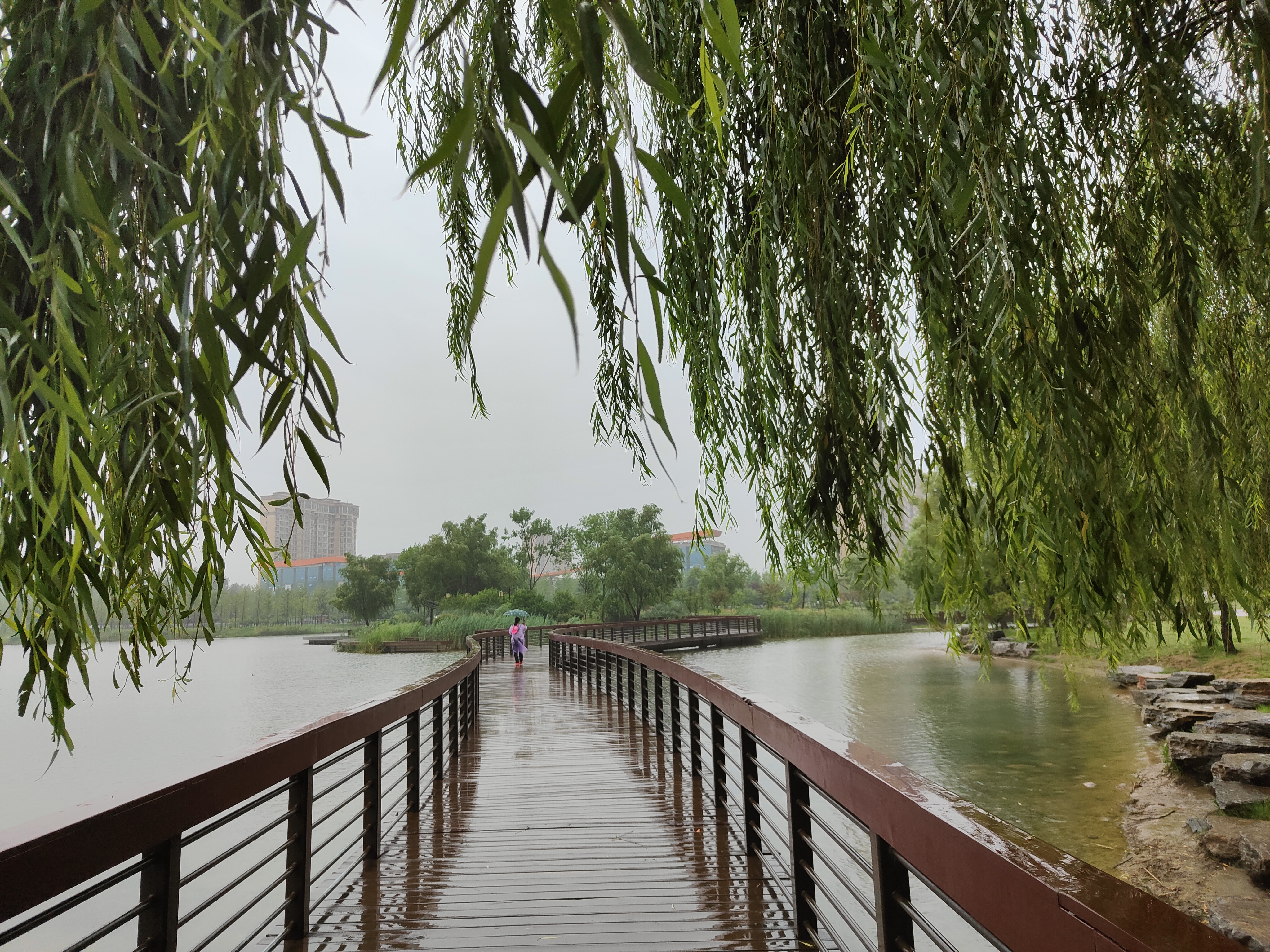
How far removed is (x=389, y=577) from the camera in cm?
4981

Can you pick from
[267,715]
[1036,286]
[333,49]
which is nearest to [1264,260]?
[1036,286]

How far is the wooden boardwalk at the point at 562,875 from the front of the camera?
251cm

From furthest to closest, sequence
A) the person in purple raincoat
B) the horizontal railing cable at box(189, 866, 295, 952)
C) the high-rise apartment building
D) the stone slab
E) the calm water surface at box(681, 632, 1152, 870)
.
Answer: the high-rise apartment building < the person in purple raincoat < the stone slab < the calm water surface at box(681, 632, 1152, 870) < the horizontal railing cable at box(189, 866, 295, 952)

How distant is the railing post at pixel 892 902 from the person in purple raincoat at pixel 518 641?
16481 mm

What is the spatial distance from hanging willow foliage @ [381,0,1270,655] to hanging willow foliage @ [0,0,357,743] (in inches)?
17.8

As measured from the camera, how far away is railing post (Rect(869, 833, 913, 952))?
1.56 m

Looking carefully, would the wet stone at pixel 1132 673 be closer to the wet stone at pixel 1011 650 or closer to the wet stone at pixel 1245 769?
the wet stone at pixel 1011 650

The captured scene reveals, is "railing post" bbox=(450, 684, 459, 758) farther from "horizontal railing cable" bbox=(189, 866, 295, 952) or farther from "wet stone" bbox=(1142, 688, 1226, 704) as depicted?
"wet stone" bbox=(1142, 688, 1226, 704)

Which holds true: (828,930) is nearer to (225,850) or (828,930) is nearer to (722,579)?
(225,850)

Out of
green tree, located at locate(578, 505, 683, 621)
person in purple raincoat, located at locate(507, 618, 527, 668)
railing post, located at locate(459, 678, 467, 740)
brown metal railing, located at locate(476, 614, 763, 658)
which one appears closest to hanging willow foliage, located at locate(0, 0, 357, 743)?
railing post, located at locate(459, 678, 467, 740)

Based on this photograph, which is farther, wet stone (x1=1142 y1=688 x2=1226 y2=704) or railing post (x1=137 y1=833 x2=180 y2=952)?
wet stone (x1=1142 y1=688 x2=1226 y2=704)

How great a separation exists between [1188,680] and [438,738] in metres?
12.0

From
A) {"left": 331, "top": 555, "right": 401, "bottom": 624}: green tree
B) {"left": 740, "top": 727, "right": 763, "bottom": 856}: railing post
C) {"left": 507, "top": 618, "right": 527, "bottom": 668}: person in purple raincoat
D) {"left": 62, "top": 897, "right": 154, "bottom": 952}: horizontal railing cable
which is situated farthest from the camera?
{"left": 331, "top": 555, "right": 401, "bottom": 624}: green tree

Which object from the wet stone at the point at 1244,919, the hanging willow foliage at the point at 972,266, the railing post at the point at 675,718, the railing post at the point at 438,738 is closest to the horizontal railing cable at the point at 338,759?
the hanging willow foliage at the point at 972,266
